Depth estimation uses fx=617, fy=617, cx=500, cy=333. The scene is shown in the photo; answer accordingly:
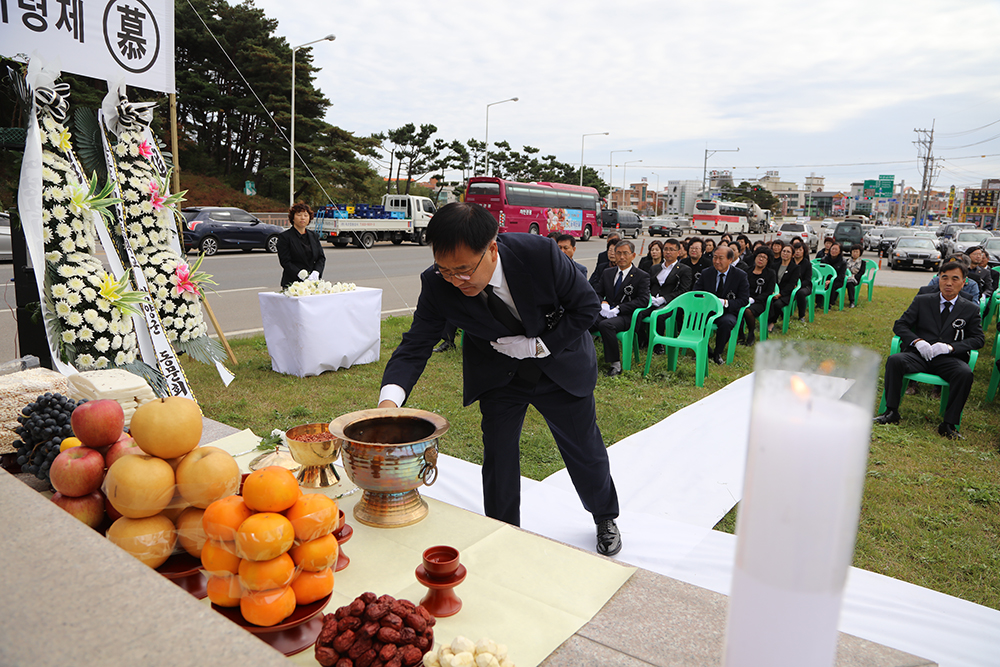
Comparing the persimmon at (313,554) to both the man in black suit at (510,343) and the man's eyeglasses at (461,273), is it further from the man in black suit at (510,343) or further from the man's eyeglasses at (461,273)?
the man's eyeglasses at (461,273)

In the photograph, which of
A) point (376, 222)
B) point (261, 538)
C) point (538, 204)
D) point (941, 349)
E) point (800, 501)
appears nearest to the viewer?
point (800, 501)

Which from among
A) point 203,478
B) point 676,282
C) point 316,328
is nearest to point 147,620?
point 203,478

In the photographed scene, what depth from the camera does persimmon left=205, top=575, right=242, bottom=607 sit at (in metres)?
1.16

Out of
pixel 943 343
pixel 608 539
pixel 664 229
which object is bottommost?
pixel 608 539

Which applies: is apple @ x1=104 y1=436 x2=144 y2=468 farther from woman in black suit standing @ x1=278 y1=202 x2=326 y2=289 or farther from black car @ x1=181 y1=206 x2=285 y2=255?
black car @ x1=181 y1=206 x2=285 y2=255

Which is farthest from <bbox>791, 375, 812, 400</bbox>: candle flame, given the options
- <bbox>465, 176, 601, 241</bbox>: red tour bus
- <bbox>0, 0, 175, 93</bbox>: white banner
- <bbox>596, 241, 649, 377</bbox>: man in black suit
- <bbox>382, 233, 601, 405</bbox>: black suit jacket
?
<bbox>465, 176, 601, 241</bbox>: red tour bus

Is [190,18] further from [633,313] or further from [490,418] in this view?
[490,418]

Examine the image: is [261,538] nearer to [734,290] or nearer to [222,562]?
[222,562]

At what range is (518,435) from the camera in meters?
2.71

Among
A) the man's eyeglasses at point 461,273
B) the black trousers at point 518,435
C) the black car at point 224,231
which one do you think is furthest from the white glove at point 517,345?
the black car at point 224,231

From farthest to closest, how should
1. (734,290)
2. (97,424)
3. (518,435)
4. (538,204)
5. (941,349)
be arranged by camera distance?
(538,204) → (734,290) → (941,349) → (518,435) → (97,424)

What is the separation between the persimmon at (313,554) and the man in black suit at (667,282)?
6.30m

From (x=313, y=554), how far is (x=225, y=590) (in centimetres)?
17

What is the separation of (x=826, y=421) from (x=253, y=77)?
34.7 m
